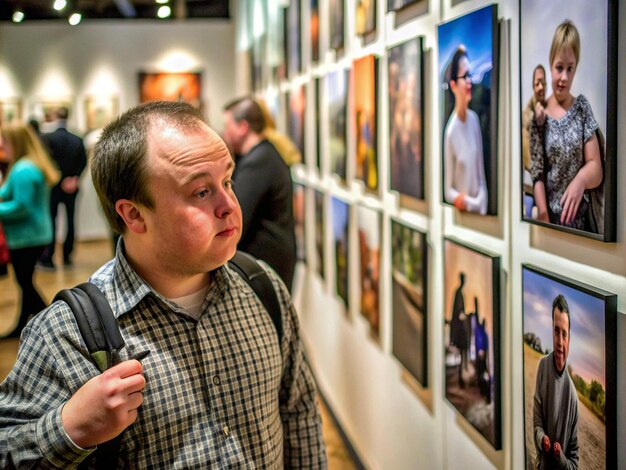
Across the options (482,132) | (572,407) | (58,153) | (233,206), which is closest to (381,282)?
(482,132)

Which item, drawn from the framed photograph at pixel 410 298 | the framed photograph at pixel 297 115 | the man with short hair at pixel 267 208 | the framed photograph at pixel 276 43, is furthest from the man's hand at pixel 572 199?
the framed photograph at pixel 276 43

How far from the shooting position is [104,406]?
1.65 metres

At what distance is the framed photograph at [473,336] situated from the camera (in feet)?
8.63

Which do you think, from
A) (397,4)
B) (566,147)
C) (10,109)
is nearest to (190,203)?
(566,147)

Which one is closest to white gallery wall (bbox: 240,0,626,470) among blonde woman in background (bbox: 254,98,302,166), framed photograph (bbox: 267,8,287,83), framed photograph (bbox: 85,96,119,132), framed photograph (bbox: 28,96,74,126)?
blonde woman in background (bbox: 254,98,302,166)

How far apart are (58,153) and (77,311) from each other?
36.9ft

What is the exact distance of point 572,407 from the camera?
6.89ft

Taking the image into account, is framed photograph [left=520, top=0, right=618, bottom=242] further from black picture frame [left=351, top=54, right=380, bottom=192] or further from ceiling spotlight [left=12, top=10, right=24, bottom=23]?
ceiling spotlight [left=12, top=10, right=24, bottom=23]

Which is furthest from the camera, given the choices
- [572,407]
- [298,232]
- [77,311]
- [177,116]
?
[298,232]

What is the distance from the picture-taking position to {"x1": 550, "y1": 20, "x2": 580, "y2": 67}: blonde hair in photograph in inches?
78.2

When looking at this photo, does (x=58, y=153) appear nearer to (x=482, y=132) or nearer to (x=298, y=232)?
(x=298, y=232)

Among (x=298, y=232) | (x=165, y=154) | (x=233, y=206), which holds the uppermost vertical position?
(x=165, y=154)

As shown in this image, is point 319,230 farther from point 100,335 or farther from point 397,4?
point 100,335

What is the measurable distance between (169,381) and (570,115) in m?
1.10
